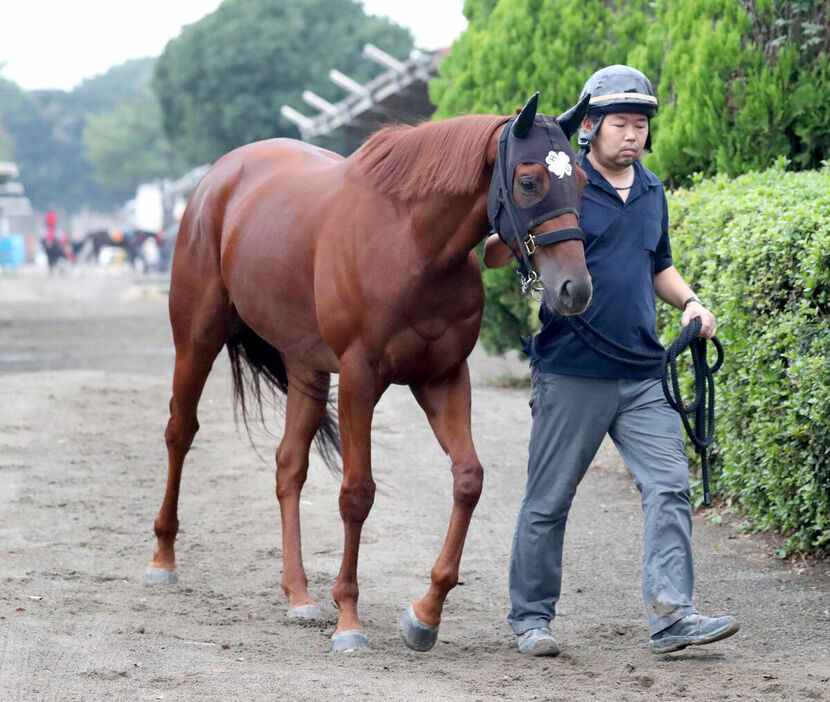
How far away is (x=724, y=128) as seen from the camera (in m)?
7.62

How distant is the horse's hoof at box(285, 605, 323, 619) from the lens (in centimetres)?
477

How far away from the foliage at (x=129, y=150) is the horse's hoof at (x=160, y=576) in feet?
267

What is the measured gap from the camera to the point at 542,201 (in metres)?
3.82

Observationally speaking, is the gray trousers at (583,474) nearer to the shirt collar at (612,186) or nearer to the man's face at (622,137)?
the shirt collar at (612,186)

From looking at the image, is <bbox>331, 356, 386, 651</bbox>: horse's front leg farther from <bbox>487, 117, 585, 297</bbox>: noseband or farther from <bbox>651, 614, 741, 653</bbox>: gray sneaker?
<bbox>651, 614, 741, 653</bbox>: gray sneaker

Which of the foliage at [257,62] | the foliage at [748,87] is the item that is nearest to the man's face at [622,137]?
the foliage at [748,87]

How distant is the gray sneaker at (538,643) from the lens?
13.9 ft

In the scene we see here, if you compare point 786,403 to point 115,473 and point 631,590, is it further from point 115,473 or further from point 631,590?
point 115,473

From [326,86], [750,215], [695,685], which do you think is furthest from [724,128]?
[326,86]

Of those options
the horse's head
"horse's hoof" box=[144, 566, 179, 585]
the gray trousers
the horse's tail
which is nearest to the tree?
the horse's tail

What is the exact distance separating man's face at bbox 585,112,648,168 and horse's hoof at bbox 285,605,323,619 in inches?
81.5

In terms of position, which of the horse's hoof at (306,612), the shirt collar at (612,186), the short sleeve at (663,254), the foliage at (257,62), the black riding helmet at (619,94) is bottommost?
the horse's hoof at (306,612)

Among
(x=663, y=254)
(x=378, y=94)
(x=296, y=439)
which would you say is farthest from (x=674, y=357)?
(x=378, y=94)

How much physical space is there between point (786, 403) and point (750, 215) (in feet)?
3.43
